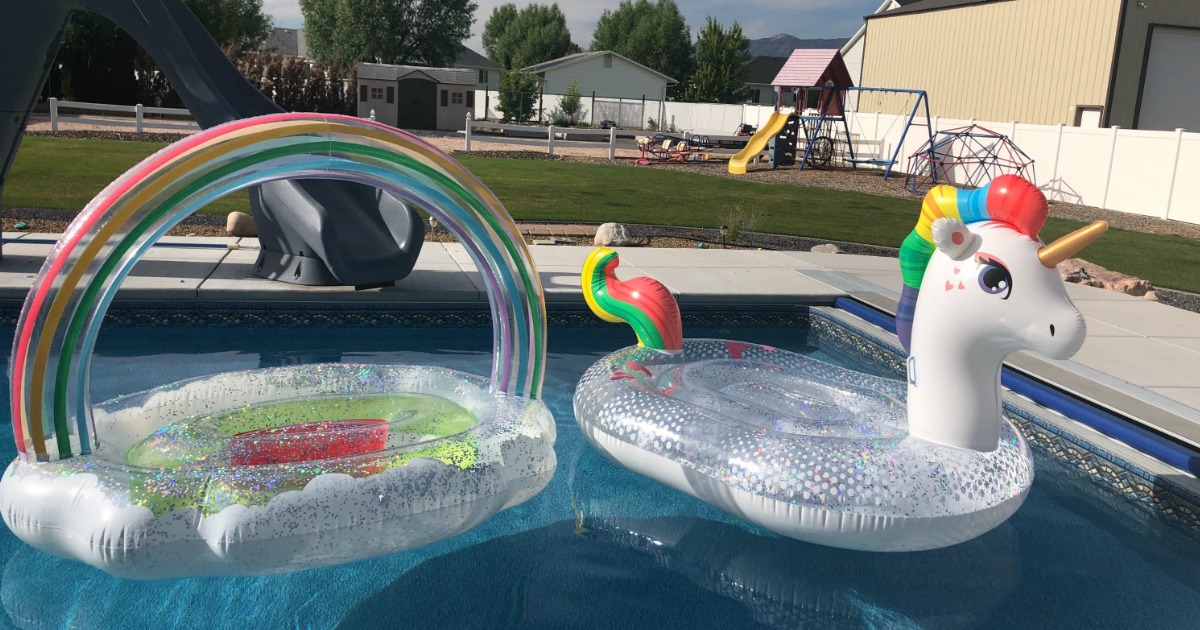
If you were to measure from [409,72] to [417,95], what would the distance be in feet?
2.99

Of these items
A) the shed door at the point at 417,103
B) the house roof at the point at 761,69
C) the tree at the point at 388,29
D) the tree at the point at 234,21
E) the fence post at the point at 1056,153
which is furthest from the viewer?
the house roof at the point at 761,69

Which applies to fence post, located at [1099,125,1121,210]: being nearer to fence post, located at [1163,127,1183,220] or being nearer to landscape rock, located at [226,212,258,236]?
fence post, located at [1163,127,1183,220]

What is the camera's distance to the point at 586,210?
14.2 metres

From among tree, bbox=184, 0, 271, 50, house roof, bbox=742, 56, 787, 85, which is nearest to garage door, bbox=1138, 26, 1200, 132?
tree, bbox=184, 0, 271, 50

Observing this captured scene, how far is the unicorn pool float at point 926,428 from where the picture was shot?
12.4 ft

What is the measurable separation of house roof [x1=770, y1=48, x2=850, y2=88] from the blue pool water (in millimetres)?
21479

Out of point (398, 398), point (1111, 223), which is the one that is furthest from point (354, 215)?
point (1111, 223)

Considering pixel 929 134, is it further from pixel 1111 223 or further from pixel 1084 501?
pixel 1084 501

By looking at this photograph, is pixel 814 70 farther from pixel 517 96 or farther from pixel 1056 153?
pixel 517 96

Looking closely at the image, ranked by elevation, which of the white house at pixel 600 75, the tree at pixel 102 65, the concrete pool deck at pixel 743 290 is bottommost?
the concrete pool deck at pixel 743 290

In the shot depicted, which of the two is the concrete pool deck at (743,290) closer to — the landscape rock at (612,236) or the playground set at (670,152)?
the landscape rock at (612,236)

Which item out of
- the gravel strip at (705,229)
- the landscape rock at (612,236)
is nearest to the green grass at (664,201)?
the gravel strip at (705,229)

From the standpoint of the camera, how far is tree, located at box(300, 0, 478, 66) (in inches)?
2435

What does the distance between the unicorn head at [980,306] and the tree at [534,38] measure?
76203 mm
